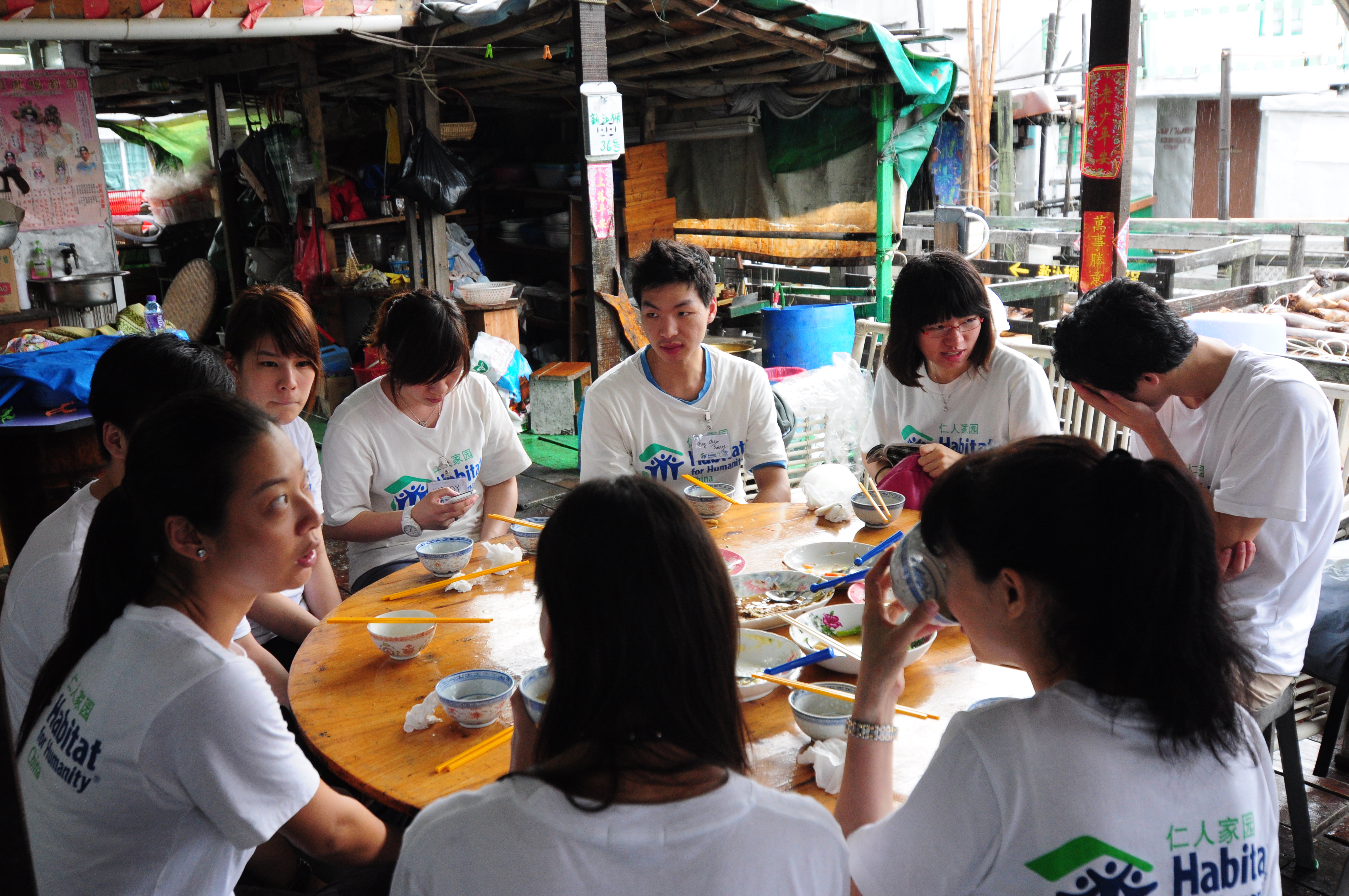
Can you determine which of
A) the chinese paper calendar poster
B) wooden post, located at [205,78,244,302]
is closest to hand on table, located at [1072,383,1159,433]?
the chinese paper calendar poster

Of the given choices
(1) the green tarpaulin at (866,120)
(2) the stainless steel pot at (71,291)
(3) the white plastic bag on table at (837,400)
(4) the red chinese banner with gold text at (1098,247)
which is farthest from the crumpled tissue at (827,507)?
(2) the stainless steel pot at (71,291)

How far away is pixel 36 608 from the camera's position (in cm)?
216

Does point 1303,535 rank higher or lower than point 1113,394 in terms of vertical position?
lower

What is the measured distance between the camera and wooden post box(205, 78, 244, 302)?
32.2 ft

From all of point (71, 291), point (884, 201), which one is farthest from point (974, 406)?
point (71, 291)

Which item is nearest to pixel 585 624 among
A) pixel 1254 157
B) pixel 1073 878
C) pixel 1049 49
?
pixel 1073 878

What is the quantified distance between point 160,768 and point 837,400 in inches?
196

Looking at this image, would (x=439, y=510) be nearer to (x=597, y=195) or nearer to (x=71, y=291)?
(x=597, y=195)

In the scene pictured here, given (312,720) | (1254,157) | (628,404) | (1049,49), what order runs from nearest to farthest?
1. (312,720)
2. (628,404)
3. (1049,49)
4. (1254,157)

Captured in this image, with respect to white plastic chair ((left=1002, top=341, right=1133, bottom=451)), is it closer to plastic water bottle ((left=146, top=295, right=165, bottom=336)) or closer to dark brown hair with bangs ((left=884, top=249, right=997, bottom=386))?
dark brown hair with bangs ((left=884, top=249, right=997, bottom=386))

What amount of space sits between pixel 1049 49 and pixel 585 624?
644 inches

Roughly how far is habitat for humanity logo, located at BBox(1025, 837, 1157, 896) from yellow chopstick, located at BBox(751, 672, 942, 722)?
66cm

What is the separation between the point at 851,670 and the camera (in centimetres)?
221

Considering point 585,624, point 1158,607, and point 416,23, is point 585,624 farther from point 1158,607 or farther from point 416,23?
point 416,23
